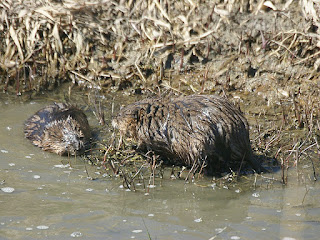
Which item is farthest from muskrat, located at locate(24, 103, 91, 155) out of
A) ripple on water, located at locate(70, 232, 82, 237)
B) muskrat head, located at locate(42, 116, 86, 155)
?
ripple on water, located at locate(70, 232, 82, 237)

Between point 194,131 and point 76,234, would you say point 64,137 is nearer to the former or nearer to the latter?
point 194,131

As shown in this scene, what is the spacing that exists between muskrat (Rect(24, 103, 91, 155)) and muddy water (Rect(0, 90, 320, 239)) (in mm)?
239

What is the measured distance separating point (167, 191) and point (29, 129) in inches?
84.0

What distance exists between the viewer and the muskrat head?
19.3ft

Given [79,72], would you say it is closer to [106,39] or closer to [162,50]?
[106,39]

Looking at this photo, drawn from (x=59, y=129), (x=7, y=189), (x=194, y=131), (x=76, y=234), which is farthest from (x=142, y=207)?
(x=59, y=129)

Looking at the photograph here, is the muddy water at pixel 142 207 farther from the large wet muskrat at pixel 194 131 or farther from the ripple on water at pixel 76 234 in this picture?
the large wet muskrat at pixel 194 131

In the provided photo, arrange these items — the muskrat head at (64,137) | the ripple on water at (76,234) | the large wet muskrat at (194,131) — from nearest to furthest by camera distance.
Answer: the ripple on water at (76,234), the large wet muskrat at (194,131), the muskrat head at (64,137)

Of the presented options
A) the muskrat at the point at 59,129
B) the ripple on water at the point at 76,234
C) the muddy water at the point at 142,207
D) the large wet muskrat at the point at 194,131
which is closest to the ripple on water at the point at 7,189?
the muddy water at the point at 142,207

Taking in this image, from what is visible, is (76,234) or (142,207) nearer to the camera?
(76,234)

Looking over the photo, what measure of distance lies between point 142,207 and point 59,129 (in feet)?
6.32

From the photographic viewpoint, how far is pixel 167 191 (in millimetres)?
5090

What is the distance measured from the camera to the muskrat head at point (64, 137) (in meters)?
5.89

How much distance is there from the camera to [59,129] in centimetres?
625
